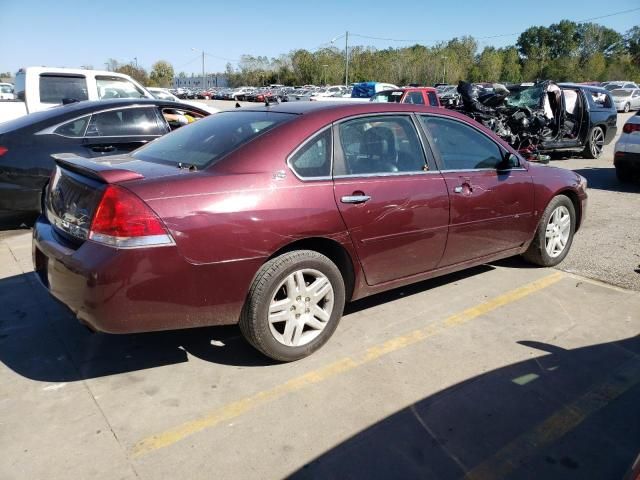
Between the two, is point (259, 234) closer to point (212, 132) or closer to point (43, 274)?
point (212, 132)

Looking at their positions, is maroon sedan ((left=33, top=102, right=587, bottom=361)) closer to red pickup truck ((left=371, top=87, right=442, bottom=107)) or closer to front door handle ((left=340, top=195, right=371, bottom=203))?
front door handle ((left=340, top=195, right=371, bottom=203))

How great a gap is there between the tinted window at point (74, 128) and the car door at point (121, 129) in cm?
6

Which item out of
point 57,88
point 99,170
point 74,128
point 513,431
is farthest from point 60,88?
point 513,431

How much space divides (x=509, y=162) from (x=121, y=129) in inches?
175

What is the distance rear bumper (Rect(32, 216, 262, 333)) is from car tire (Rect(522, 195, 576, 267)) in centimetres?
305

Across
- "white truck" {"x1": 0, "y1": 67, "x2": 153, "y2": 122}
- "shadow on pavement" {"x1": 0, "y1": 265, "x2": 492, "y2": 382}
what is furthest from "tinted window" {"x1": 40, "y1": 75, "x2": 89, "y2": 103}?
"shadow on pavement" {"x1": 0, "y1": 265, "x2": 492, "y2": 382}

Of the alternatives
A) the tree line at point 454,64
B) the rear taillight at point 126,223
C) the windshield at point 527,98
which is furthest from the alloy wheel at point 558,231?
the tree line at point 454,64

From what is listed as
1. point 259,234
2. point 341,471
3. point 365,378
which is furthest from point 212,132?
point 341,471

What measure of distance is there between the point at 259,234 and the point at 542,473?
183cm

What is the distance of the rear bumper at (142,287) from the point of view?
2.61 meters

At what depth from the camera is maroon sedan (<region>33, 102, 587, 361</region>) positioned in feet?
8.76

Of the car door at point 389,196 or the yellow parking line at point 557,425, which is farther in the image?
the car door at point 389,196

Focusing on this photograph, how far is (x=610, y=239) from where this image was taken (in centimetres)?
596

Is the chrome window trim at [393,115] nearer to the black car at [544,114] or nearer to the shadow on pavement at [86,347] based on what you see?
the shadow on pavement at [86,347]
